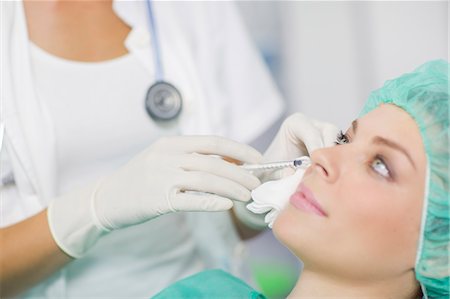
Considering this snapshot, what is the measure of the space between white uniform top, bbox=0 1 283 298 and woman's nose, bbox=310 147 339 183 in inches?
16.2

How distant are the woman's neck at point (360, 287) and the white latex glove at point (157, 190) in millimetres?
210

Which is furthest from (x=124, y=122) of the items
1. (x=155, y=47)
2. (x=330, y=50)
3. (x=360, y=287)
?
(x=330, y=50)

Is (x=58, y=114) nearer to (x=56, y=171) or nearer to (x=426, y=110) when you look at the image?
(x=56, y=171)

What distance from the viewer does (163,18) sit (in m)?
1.45

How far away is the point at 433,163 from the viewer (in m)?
0.96

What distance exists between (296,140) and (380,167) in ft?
0.87

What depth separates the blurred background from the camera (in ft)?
5.47

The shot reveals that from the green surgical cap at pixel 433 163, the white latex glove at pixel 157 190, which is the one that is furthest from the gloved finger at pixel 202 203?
the green surgical cap at pixel 433 163

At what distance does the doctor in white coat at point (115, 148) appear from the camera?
1.17m

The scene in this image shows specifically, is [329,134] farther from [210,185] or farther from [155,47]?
[155,47]

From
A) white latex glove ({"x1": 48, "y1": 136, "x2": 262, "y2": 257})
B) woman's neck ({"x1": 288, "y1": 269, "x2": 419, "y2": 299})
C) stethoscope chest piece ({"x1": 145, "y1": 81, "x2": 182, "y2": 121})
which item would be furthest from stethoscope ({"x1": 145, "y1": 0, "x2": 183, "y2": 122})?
woman's neck ({"x1": 288, "y1": 269, "x2": 419, "y2": 299})

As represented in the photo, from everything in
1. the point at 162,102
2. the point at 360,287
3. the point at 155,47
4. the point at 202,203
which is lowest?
the point at 360,287

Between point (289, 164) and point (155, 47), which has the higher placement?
point (155, 47)

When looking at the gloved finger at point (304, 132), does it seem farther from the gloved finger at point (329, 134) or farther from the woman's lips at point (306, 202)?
the woman's lips at point (306, 202)
